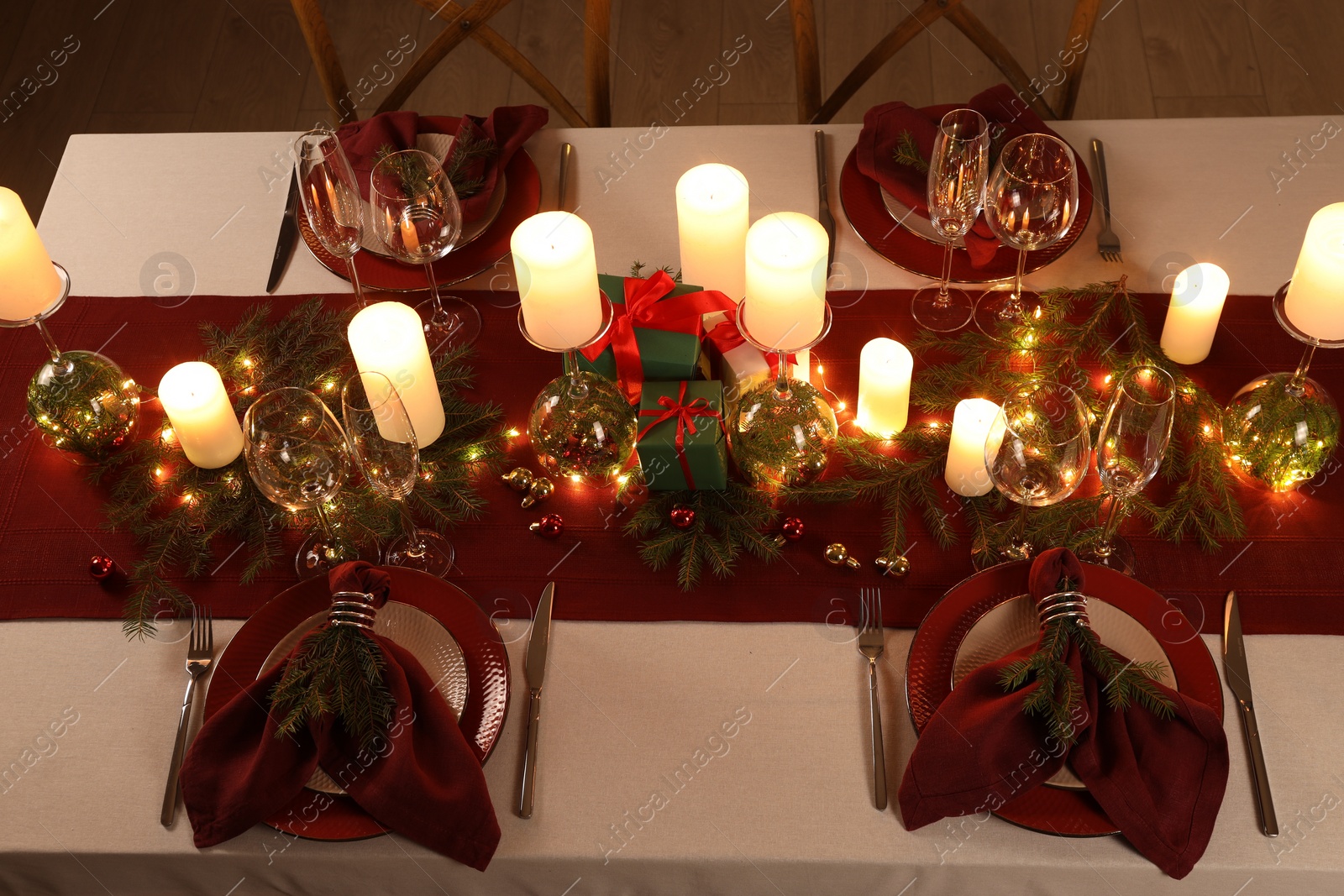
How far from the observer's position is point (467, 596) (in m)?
1.20

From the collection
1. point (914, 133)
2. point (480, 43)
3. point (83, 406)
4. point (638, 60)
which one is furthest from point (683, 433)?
point (638, 60)

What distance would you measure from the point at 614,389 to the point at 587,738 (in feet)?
1.27

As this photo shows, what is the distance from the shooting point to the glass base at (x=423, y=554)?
4.14ft

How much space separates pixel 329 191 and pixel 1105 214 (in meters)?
1.03

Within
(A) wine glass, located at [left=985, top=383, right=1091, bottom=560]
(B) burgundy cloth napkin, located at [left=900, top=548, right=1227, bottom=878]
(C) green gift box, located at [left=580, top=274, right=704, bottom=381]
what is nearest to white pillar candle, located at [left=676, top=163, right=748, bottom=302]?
(C) green gift box, located at [left=580, top=274, right=704, bottom=381]

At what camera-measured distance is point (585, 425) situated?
4.06ft

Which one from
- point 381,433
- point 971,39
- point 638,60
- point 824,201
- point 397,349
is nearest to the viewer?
point 381,433

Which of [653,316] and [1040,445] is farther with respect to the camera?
[653,316]

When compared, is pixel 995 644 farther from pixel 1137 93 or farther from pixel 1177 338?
pixel 1137 93

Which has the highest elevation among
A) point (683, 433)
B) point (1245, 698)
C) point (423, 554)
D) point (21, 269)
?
point (21, 269)

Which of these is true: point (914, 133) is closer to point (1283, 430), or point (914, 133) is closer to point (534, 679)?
point (1283, 430)

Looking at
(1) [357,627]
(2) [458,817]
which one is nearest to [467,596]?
(1) [357,627]

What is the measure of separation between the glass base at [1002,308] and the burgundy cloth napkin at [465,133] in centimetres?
69

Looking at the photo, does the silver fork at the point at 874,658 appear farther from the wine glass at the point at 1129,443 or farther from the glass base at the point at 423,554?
the glass base at the point at 423,554
